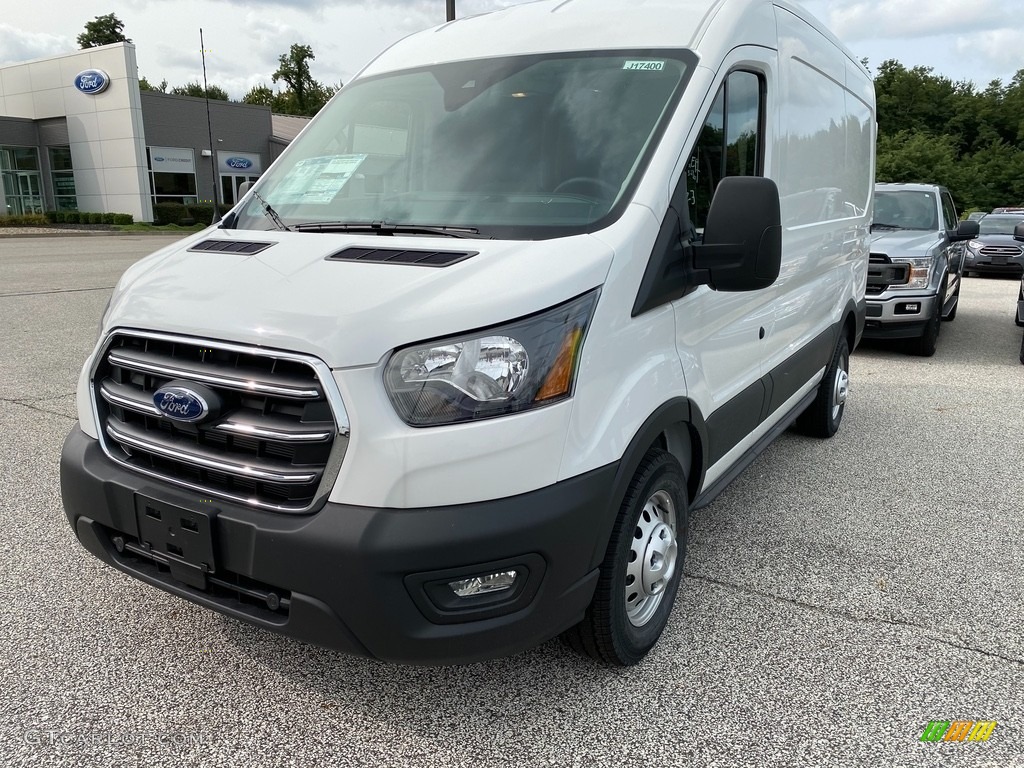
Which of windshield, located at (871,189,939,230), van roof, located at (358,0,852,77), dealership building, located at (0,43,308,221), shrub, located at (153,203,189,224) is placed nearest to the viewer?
van roof, located at (358,0,852,77)

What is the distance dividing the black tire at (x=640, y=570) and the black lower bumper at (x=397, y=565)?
13 centimetres

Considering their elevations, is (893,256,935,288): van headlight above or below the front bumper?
above

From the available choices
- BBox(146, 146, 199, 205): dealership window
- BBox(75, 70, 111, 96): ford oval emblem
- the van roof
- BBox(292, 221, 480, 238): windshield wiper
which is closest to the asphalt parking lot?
BBox(292, 221, 480, 238): windshield wiper

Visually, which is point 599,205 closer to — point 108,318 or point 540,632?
point 540,632

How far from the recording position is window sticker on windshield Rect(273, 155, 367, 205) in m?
3.22

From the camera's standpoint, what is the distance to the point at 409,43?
12.1 ft

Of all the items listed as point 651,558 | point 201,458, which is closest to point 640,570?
point 651,558

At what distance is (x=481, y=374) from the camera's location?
2164 mm

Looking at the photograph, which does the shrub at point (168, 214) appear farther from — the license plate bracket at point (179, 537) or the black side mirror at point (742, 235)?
the black side mirror at point (742, 235)

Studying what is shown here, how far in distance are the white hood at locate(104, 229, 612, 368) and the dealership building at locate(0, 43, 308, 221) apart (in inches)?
1425

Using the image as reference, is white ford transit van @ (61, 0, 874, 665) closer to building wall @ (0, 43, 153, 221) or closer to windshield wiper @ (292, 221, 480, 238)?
windshield wiper @ (292, 221, 480, 238)

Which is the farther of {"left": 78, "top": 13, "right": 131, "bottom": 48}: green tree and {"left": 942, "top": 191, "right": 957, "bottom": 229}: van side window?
{"left": 78, "top": 13, "right": 131, "bottom": 48}: green tree

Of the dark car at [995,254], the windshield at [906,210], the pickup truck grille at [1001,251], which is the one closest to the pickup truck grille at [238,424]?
the windshield at [906,210]

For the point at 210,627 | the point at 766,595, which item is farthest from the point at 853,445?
the point at 210,627
